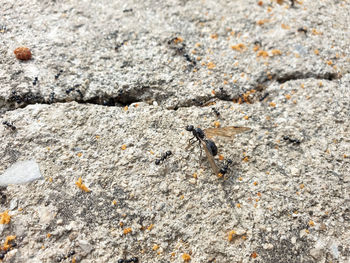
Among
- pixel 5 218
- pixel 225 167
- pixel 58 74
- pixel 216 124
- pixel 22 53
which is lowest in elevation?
pixel 5 218

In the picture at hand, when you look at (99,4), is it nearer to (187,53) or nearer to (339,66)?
(187,53)

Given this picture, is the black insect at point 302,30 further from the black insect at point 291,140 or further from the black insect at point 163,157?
the black insect at point 163,157

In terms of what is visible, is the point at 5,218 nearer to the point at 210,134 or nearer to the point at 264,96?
the point at 210,134

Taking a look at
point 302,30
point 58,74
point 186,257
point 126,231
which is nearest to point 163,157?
point 126,231

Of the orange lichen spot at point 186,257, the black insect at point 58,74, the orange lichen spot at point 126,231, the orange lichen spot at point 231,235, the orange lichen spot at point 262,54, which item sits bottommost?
the orange lichen spot at point 186,257

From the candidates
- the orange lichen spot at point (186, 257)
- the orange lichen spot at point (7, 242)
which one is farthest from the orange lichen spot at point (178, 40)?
the orange lichen spot at point (7, 242)

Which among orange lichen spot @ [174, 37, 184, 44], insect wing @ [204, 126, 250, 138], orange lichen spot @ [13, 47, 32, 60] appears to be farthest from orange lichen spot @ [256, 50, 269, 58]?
orange lichen spot @ [13, 47, 32, 60]

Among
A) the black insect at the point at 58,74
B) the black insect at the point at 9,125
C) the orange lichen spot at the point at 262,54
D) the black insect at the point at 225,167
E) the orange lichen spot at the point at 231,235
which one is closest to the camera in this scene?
the orange lichen spot at the point at 231,235
